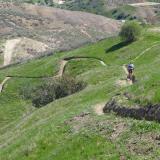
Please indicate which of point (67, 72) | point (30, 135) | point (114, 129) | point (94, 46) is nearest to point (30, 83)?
point (67, 72)

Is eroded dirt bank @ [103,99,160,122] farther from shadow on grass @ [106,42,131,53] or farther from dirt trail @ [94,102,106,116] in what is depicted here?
shadow on grass @ [106,42,131,53]

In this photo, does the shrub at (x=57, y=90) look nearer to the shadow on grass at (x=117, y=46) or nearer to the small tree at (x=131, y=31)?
the shadow on grass at (x=117, y=46)

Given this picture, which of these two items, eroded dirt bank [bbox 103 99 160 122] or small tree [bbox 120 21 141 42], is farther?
small tree [bbox 120 21 141 42]

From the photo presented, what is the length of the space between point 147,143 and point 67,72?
99.4 m

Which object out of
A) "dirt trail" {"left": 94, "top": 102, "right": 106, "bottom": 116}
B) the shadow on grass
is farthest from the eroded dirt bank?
the shadow on grass

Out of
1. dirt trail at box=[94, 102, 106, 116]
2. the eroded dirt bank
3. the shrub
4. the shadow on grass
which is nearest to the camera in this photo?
the eroded dirt bank

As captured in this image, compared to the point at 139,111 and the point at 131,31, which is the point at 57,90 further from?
the point at 139,111

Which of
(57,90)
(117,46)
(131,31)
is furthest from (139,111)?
(117,46)

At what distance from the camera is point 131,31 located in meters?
137

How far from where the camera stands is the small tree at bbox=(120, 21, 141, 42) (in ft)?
445

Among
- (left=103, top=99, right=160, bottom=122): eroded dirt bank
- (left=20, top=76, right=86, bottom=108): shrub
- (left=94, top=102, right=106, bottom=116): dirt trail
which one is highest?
(left=103, top=99, right=160, bottom=122): eroded dirt bank

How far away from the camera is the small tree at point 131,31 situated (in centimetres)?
13575

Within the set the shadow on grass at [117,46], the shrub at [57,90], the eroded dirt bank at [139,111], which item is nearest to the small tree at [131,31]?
the shadow on grass at [117,46]

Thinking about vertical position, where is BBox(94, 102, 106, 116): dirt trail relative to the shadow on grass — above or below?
above
